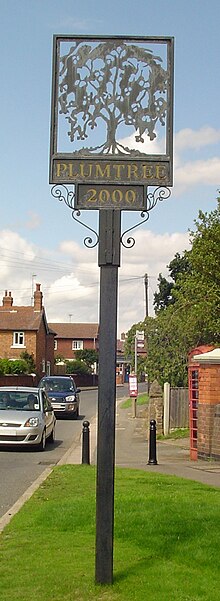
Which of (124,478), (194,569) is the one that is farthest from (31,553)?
(124,478)

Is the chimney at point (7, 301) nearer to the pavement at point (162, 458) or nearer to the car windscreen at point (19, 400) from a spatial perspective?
the pavement at point (162, 458)

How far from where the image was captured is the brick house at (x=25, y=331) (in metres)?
70.5

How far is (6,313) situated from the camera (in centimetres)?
7362

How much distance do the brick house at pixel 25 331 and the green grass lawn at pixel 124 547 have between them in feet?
192

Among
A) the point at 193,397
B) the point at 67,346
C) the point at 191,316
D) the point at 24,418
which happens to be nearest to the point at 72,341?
the point at 67,346

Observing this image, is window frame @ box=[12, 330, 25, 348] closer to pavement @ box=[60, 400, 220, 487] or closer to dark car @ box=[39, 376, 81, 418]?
dark car @ box=[39, 376, 81, 418]

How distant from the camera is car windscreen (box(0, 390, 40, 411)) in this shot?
66.7 feet

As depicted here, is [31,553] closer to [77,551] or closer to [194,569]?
[77,551]

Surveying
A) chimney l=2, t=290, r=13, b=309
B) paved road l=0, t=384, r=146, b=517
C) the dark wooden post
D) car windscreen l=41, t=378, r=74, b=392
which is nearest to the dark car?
car windscreen l=41, t=378, r=74, b=392

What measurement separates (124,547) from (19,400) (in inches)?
522

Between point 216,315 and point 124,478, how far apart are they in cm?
1165

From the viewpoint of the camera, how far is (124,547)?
775 cm

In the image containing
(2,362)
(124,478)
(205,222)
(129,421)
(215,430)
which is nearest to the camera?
(124,478)

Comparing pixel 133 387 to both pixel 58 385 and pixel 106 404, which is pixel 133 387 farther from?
pixel 106 404
